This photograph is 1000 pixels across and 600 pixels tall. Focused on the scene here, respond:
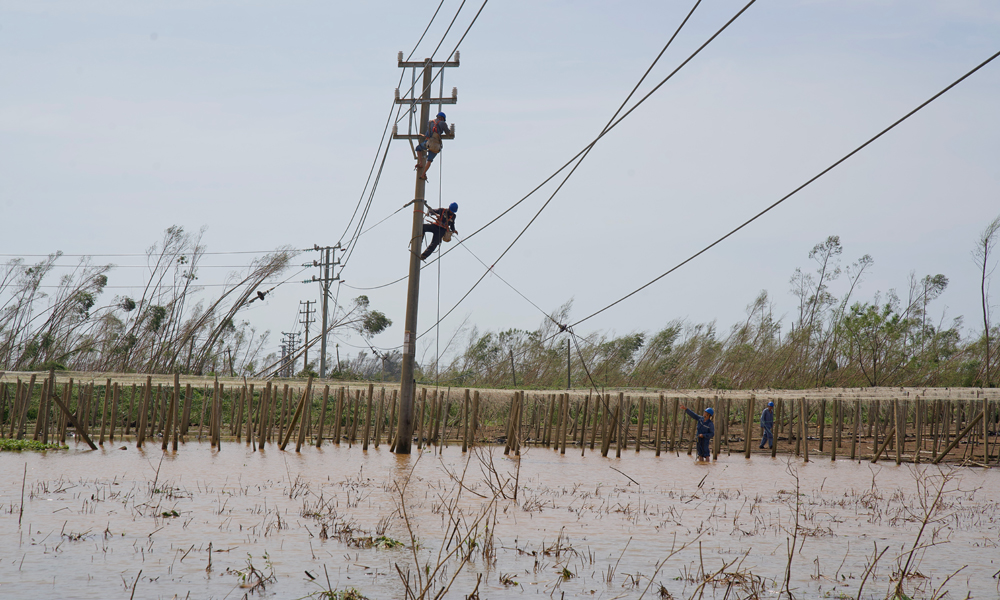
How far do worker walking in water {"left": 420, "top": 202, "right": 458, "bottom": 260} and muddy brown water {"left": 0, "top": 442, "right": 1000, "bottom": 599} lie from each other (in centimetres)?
447

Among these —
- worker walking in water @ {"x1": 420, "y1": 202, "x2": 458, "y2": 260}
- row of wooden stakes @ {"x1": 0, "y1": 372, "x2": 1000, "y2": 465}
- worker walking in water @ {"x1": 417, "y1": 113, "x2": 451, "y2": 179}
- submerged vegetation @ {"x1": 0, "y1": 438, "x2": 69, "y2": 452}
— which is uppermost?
worker walking in water @ {"x1": 417, "y1": 113, "x2": 451, "y2": 179}

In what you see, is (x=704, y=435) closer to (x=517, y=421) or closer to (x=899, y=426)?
(x=899, y=426)

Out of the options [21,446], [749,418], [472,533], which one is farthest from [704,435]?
[21,446]

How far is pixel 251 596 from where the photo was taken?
173 inches

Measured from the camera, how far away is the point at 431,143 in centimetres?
1444

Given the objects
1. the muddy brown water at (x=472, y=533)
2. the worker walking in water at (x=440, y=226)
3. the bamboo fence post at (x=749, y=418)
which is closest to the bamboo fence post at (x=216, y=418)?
the muddy brown water at (x=472, y=533)

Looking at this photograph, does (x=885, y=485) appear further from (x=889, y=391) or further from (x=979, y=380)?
(x=979, y=380)

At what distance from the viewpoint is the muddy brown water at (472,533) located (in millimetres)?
4848

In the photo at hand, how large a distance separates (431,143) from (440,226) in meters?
1.50

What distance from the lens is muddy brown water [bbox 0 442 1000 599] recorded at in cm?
485

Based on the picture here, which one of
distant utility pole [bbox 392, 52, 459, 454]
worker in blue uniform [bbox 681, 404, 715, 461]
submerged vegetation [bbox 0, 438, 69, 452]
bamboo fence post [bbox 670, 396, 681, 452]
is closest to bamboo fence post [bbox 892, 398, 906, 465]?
worker in blue uniform [bbox 681, 404, 715, 461]

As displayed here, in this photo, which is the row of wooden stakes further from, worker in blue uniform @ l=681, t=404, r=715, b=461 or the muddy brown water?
the muddy brown water

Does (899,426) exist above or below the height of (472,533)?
above

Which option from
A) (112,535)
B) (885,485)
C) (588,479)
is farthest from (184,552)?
(885,485)
